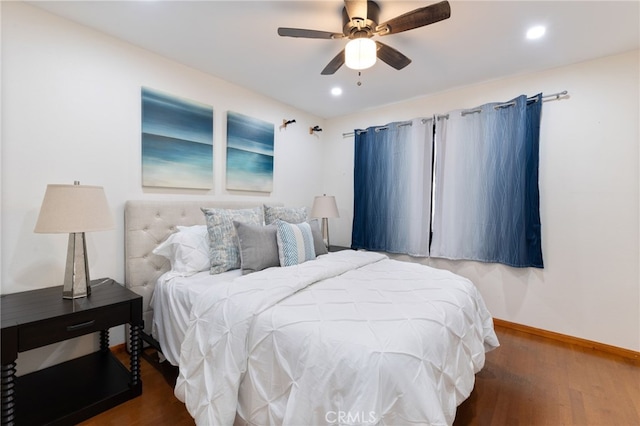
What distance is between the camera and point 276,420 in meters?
1.22

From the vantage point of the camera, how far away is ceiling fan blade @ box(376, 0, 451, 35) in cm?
151

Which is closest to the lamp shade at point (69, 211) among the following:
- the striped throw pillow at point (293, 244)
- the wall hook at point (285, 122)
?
the striped throw pillow at point (293, 244)

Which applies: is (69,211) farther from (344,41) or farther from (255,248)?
(344,41)

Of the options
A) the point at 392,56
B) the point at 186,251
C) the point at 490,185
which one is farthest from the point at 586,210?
the point at 186,251

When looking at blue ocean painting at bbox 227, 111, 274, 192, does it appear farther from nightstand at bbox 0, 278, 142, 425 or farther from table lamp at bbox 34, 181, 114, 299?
nightstand at bbox 0, 278, 142, 425

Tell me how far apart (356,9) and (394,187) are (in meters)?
2.26

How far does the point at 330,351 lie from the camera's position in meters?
1.14

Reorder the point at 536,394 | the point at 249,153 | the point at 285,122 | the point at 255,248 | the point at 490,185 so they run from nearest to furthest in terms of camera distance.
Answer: the point at 536,394 → the point at 255,248 → the point at 490,185 → the point at 249,153 → the point at 285,122

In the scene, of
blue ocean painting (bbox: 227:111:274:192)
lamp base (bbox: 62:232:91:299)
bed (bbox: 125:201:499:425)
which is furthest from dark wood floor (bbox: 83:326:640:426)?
blue ocean painting (bbox: 227:111:274:192)

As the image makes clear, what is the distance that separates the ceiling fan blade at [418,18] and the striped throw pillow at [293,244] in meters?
1.54

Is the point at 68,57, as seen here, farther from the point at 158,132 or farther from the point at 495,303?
the point at 495,303

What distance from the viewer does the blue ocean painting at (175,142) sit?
2.43 m

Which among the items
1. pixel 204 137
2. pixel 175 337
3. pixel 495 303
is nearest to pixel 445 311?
pixel 175 337

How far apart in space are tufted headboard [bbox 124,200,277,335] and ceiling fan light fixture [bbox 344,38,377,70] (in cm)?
189
